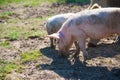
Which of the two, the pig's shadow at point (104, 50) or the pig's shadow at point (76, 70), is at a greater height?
the pig's shadow at point (76, 70)

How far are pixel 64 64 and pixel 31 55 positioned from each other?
1.03m

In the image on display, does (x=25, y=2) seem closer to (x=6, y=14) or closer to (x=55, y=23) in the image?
(x=6, y=14)

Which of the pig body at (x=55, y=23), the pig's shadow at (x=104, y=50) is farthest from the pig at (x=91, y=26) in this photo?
the pig body at (x=55, y=23)

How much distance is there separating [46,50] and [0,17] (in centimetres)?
425

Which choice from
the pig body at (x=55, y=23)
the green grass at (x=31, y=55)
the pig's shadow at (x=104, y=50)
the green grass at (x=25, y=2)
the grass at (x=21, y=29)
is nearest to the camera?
the green grass at (x=31, y=55)

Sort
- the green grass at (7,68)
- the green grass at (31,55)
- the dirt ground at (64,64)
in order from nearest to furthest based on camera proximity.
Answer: the dirt ground at (64,64), the green grass at (7,68), the green grass at (31,55)

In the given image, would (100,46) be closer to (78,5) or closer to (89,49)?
(89,49)

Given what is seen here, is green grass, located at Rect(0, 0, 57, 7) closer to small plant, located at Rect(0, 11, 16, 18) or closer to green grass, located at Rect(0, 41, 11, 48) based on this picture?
small plant, located at Rect(0, 11, 16, 18)

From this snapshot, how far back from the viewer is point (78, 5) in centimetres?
1459

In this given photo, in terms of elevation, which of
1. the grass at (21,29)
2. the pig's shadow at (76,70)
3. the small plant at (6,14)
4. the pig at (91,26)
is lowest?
the small plant at (6,14)

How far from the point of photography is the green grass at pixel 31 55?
28.2 feet

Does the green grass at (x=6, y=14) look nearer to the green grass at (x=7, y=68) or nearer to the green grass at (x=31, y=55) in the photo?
the green grass at (x=31, y=55)

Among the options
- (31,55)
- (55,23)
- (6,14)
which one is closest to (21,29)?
(55,23)

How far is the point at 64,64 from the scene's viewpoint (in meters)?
8.23
